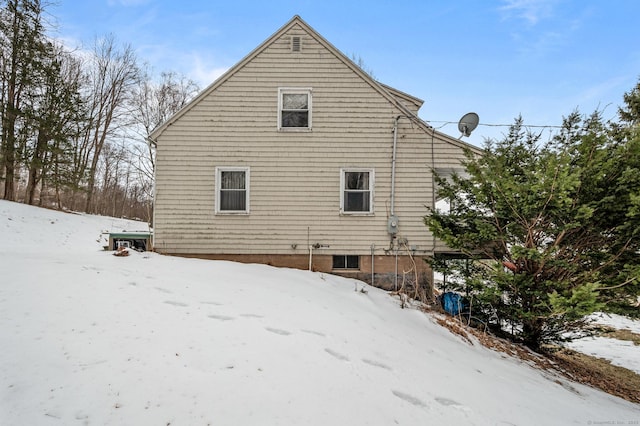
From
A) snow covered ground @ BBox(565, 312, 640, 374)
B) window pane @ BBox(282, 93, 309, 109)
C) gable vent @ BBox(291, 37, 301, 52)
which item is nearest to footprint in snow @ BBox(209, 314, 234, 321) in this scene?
window pane @ BBox(282, 93, 309, 109)

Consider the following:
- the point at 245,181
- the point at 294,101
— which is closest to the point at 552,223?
the point at 294,101

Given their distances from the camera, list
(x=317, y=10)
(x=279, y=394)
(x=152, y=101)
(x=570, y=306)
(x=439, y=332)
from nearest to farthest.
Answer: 1. (x=279, y=394)
2. (x=570, y=306)
3. (x=439, y=332)
4. (x=317, y=10)
5. (x=152, y=101)

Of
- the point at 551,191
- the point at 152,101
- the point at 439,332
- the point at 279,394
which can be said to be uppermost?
the point at 152,101

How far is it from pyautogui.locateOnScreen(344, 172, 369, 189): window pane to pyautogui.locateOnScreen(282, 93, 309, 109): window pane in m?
2.46

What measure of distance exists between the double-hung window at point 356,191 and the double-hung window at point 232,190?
113 inches

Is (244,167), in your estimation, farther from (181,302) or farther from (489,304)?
(489,304)

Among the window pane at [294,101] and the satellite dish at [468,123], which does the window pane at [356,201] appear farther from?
the satellite dish at [468,123]

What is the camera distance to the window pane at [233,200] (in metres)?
8.76

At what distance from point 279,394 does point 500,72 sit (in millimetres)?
14597

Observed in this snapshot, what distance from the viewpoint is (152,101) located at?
24.3 metres

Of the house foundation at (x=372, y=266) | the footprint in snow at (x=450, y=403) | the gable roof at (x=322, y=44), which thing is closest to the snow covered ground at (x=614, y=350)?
the house foundation at (x=372, y=266)

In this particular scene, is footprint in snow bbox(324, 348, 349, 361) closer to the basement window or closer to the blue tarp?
the basement window

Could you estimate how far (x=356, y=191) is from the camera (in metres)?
8.84

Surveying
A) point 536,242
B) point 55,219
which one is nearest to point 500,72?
point 536,242
